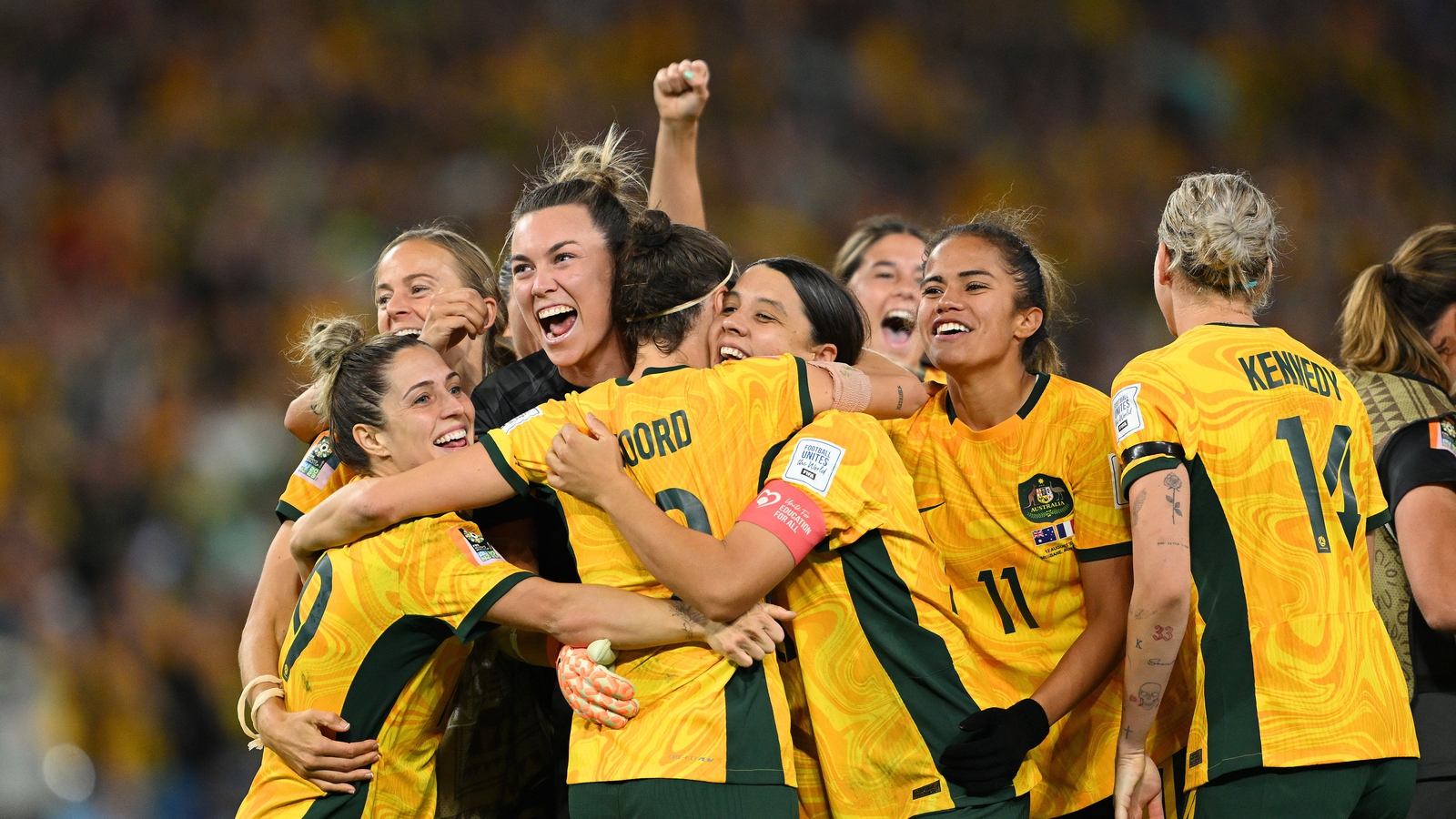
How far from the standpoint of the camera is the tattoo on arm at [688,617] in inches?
94.3

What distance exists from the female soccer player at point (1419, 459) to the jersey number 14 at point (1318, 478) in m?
0.19

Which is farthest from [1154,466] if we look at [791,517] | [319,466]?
[319,466]

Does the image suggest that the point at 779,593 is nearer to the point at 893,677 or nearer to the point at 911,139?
the point at 893,677

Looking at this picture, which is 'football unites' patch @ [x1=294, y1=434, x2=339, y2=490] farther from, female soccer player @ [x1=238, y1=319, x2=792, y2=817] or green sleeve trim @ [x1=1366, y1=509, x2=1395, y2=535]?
green sleeve trim @ [x1=1366, y1=509, x2=1395, y2=535]

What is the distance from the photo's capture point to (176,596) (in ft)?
21.2

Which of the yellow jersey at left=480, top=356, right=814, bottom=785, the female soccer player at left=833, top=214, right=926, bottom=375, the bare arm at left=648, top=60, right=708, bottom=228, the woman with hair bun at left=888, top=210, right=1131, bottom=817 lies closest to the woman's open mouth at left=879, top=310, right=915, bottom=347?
the female soccer player at left=833, top=214, right=926, bottom=375

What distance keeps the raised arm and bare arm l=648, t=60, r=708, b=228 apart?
1787 millimetres

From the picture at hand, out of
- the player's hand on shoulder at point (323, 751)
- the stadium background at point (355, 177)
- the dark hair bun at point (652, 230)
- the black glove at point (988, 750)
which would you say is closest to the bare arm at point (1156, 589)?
the black glove at point (988, 750)

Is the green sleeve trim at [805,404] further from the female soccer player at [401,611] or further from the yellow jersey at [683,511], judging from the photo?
the female soccer player at [401,611]

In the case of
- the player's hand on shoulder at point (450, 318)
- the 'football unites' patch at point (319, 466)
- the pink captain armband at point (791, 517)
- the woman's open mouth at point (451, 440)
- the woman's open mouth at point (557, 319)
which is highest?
the player's hand on shoulder at point (450, 318)

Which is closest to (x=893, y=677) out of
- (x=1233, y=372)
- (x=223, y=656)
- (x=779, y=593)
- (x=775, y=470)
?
(x=779, y=593)

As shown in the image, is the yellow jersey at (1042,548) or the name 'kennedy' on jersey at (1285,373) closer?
the name 'kennedy' on jersey at (1285,373)

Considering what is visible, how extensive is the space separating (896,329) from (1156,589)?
2352 millimetres

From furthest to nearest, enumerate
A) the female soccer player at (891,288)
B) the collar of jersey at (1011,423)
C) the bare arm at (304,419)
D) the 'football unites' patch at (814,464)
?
the female soccer player at (891,288), the bare arm at (304,419), the collar of jersey at (1011,423), the 'football unites' patch at (814,464)
